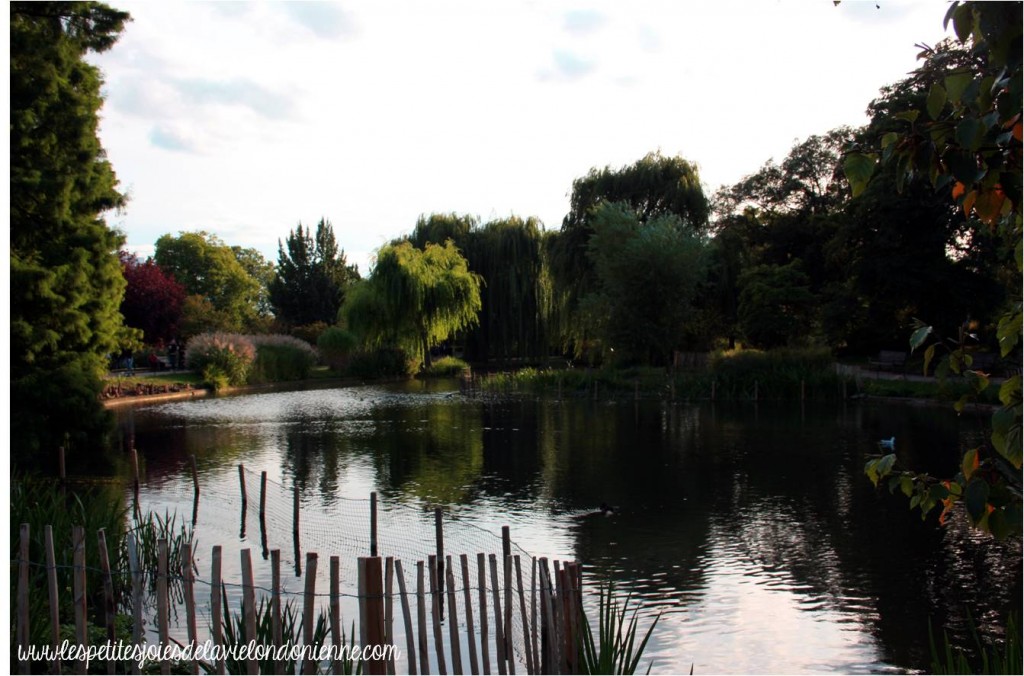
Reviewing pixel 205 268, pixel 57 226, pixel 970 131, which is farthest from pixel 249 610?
pixel 205 268

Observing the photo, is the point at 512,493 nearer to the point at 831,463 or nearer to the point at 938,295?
the point at 831,463

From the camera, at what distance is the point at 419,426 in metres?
24.8

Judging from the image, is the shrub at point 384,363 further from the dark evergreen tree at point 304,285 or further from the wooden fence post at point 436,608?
the wooden fence post at point 436,608

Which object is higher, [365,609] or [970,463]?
[970,463]

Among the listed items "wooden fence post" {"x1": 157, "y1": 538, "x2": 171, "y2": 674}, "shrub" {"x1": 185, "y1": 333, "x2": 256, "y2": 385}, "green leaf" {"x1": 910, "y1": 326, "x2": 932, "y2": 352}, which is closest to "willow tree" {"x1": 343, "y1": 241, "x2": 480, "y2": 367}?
"shrub" {"x1": 185, "y1": 333, "x2": 256, "y2": 385}

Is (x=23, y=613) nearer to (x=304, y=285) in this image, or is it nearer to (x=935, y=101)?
(x=935, y=101)

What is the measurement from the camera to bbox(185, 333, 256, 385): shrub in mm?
37719

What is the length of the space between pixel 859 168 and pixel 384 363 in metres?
41.7

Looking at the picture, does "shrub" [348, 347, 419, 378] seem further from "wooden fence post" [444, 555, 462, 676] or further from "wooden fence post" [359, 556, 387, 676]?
"wooden fence post" [359, 556, 387, 676]

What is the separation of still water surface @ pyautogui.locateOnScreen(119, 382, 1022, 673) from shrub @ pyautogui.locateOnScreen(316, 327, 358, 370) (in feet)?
58.4

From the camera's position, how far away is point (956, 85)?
2641 mm

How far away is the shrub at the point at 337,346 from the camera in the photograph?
1799 inches

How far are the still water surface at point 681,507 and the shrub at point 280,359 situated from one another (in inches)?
491

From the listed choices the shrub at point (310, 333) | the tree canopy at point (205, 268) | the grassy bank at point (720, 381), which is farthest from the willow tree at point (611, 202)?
the tree canopy at point (205, 268)
